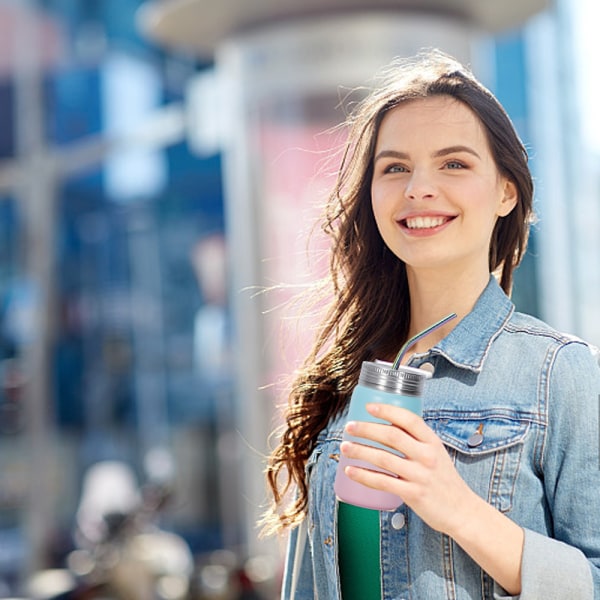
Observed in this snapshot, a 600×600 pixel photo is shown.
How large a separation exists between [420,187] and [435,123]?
0.29 feet

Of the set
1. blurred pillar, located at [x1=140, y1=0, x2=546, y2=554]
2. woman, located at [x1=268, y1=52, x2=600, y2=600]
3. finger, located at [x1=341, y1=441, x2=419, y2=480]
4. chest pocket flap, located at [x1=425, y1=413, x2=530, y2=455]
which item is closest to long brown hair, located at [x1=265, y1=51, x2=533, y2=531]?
woman, located at [x1=268, y1=52, x2=600, y2=600]

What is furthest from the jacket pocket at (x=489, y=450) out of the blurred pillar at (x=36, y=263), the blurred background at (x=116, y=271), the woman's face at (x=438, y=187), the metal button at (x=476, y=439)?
the blurred pillar at (x=36, y=263)

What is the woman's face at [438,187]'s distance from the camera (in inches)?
54.6

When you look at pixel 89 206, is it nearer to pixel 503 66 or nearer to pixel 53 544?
pixel 53 544

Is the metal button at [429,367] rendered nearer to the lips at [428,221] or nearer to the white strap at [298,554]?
the lips at [428,221]

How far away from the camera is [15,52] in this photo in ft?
22.5

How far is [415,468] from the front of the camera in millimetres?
1204

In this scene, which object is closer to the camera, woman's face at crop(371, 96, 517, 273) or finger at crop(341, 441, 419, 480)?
finger at crop(341, 441, 419, 480)

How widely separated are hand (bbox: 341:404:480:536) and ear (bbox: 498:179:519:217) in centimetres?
36

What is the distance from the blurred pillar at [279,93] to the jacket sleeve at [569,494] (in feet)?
8.55

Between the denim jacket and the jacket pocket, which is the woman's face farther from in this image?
the jacket pocket

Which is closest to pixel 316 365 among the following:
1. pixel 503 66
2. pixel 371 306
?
pixel 371 306

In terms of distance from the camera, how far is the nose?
1377 mm

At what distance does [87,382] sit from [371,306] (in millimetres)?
5616
